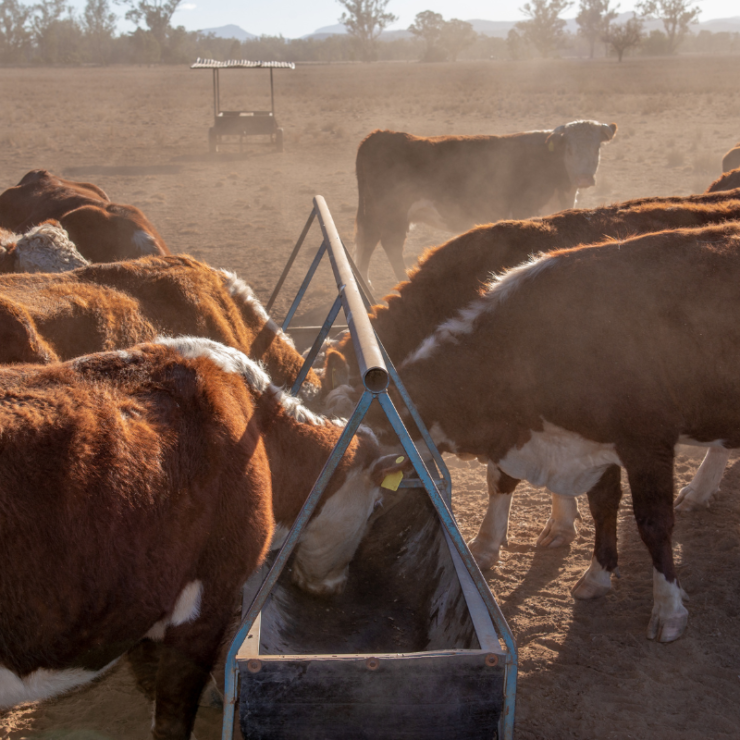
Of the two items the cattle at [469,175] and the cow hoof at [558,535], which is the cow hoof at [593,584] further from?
the cattle at [469,175]

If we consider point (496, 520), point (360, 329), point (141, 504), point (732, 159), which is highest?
point (732, 159)

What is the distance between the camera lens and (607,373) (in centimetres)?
329

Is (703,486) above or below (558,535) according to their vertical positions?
above

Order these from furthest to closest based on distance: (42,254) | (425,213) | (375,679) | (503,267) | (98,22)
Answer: (98,22) → (425,213) → (42,254) → (503,267) → (375,679)

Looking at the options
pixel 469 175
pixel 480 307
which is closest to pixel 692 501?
pixel 480 307

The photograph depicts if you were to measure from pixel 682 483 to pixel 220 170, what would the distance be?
626 inches

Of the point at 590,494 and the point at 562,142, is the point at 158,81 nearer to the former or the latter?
the point at 562,142

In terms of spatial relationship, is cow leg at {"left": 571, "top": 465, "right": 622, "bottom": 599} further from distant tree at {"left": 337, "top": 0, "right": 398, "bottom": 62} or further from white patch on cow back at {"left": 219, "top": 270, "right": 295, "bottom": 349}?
distant tree at {"left": 337, "top": 0, "right": 398, "bottom": 62}

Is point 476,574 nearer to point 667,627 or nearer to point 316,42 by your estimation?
point 667,627

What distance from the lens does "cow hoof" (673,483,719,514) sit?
439cm

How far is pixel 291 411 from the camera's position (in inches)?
118

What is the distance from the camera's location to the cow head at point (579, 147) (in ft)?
29.3

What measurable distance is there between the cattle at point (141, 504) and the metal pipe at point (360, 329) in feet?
1.73

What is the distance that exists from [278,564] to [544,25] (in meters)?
81.5
